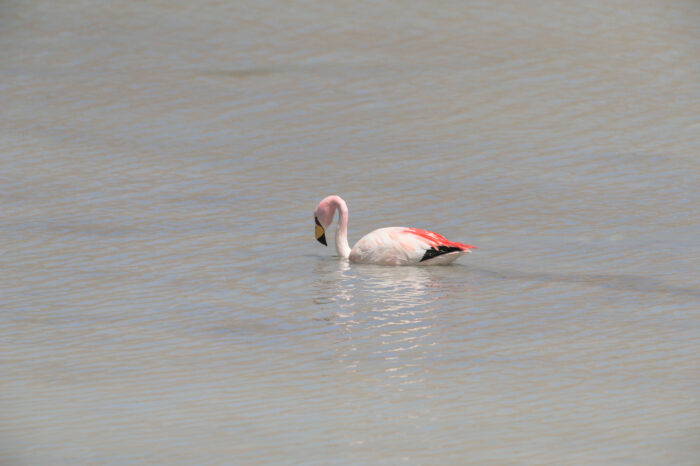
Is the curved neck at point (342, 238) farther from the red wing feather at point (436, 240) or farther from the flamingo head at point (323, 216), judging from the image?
the red wing feather at point (436, 240)

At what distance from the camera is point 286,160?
1490 centimetres

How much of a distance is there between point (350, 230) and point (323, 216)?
0.71 metres

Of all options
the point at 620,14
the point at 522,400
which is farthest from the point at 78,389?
the point at 620,14

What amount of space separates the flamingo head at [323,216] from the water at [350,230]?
0.14m

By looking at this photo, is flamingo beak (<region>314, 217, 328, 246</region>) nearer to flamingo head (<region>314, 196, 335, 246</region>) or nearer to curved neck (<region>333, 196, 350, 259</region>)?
flamingo head (<region>314, 196, 335, 246</region>)

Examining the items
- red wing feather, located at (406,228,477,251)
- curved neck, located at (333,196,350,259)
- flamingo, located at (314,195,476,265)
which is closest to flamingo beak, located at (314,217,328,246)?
curved neck, located at (333,196,350,259)

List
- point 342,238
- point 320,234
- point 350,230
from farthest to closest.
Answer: point 350,230, point 320,234, point 342,238

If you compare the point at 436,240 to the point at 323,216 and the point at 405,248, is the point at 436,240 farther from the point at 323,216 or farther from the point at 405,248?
the point at 323,216

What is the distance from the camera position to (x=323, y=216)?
1191cm

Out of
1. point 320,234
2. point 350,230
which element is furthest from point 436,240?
point 350,230

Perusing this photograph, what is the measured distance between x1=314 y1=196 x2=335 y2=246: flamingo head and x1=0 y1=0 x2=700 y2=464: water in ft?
0.46

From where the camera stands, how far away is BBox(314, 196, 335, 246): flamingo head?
1190cm

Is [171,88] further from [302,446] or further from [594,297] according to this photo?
[302,446]

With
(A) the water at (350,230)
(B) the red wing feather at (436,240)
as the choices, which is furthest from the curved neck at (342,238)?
(B) the red wing feather at (436,240)
